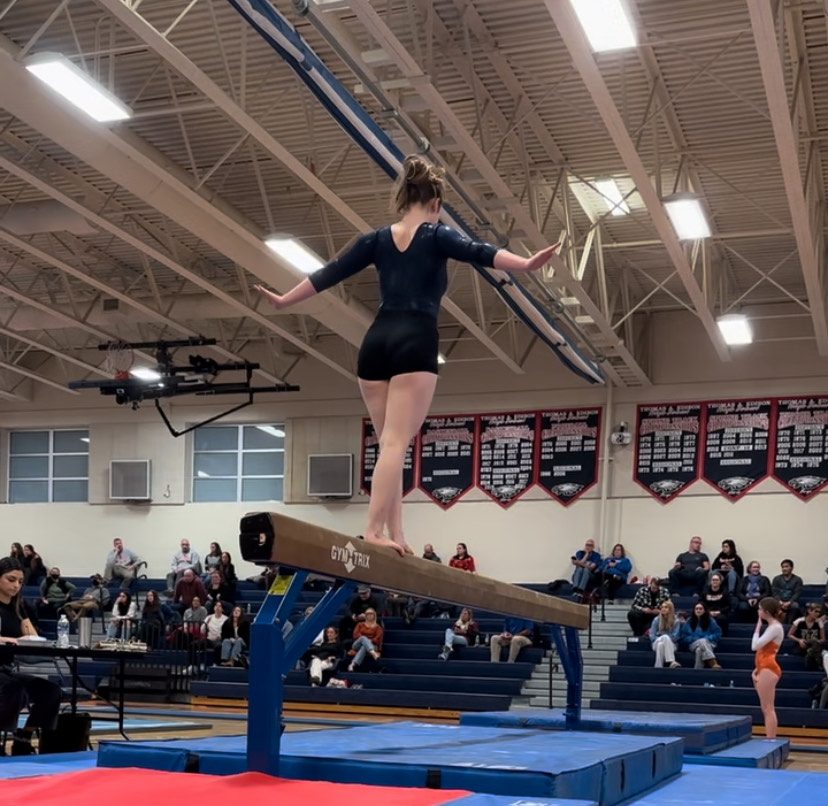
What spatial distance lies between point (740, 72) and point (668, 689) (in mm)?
9038

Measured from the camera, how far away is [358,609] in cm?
2100

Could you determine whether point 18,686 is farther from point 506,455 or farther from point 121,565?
point 121,565

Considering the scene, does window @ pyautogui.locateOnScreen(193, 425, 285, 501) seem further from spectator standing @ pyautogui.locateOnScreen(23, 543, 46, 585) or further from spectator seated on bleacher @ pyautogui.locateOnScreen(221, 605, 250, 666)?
spectator seated on bleacher @ pyautogui.locateOnScreen(221, 605, 250, 666)

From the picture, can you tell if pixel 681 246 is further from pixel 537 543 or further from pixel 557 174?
pixel 537 543

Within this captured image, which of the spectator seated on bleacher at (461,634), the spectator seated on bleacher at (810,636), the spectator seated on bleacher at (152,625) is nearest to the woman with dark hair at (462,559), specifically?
the spectator seated on bleacher at (461,634)

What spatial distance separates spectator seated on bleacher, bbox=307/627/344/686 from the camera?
19094mm

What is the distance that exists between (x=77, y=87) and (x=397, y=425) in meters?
7.31

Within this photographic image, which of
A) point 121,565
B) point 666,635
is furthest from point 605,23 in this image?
point 121,565

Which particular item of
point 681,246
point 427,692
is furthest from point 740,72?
point 427,692

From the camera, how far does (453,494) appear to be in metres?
23.9

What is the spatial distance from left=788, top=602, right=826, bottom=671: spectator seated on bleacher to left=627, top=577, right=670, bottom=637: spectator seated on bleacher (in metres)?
2.23

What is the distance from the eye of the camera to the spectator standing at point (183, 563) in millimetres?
23703

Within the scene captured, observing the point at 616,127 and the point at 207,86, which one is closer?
the point at 207,86

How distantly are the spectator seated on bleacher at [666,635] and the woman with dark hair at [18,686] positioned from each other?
39.8 ft
